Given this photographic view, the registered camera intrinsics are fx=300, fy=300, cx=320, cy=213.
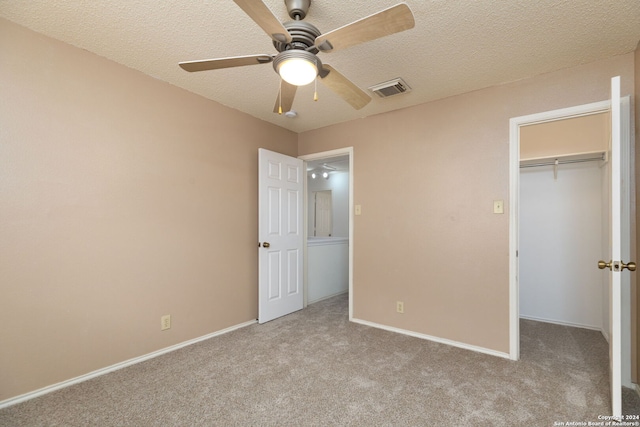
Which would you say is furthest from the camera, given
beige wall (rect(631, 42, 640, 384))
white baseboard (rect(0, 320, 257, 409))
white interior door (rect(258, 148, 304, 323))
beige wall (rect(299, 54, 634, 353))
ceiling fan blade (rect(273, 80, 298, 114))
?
white interior door (rect(258, 148, 304, 323))

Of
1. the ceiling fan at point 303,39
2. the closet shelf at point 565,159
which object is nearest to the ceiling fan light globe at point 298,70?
the ceiling fan at point 303,39

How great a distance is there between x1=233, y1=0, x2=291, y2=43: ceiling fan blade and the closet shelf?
128 inches

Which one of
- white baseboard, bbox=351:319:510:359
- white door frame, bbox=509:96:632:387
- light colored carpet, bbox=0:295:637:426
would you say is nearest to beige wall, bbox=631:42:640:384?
white door frame, bbox=509:96:632:387

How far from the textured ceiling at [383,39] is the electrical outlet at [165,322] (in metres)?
2.10

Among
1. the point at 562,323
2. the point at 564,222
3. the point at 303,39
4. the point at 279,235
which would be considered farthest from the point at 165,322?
the point at 564,222

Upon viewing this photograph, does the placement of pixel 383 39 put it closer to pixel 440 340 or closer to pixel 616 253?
pixel 616 253

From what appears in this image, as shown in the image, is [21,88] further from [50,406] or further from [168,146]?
[50,406]

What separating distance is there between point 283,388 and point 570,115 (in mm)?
2999

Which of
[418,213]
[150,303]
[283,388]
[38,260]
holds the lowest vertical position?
[283,388]

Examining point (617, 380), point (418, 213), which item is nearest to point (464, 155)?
point (418, 213)

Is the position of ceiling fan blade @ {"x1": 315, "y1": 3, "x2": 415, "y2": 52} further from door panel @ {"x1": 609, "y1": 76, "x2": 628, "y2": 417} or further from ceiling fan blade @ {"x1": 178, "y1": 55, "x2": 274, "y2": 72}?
door panel @ {"x1": 609, "y1": 76, "x2": 628, "y2": 417}

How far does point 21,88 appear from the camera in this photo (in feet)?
6.36

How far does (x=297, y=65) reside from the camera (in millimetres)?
1480

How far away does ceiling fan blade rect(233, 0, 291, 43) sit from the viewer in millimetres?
1173
